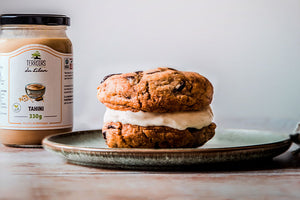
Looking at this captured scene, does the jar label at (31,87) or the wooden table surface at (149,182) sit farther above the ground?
the jar label at (31,87)

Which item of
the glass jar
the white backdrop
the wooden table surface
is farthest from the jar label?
the white backdrop

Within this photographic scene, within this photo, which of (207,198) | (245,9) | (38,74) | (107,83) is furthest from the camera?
(245,9)

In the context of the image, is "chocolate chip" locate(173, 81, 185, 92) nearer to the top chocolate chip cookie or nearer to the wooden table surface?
the top chocolate chip cookie

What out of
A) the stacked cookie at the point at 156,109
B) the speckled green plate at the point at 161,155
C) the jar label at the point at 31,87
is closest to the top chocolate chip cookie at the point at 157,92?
the stacked cookie at the point at 156,109

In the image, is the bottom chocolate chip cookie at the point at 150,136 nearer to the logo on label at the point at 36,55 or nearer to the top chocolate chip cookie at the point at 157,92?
the top chocolate chip cookie at the point at 157,92

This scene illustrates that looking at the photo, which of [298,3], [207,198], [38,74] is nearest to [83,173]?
[207,198]

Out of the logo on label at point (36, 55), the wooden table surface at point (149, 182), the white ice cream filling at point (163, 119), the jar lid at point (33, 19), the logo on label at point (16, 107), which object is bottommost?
the wooden table surface at point (149, 182)

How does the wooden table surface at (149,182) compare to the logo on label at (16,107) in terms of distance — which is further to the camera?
the logo on label at (16,107)

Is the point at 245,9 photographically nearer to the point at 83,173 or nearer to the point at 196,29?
the point at 196,29
